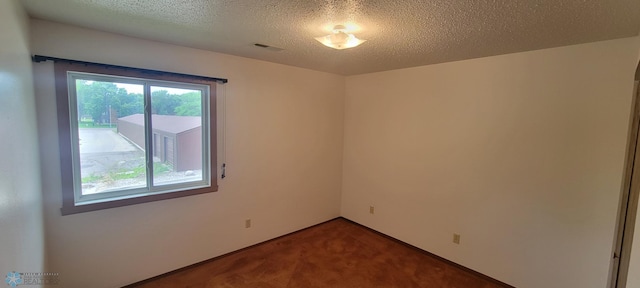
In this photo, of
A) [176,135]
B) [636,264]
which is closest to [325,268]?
[176,135]

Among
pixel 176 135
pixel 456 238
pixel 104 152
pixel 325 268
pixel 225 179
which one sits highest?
pixel 176 135

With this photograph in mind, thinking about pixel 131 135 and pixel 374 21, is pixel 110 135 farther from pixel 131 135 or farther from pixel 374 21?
pixel 374 21

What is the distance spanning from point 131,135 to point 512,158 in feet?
12.0

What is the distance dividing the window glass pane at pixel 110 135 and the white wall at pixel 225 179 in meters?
0.20

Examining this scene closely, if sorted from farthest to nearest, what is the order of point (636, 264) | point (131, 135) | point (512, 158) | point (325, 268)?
point (325, 268)
point (512, 158)
point (131, 135)
point (636, 264)

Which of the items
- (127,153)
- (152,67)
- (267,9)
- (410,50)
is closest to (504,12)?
(410,50)

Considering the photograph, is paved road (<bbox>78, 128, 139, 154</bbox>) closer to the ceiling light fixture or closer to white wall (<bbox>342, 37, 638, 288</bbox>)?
the ceiling light fixture

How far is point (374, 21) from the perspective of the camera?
1830 millimetres

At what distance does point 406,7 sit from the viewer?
160 cm

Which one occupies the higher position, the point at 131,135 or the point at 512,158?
the point at 131,135

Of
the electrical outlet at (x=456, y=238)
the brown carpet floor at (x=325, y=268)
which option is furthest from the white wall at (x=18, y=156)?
the electrical outlet at (x=456, y=238)

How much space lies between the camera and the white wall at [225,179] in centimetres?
212

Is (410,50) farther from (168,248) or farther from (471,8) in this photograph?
(168,248)

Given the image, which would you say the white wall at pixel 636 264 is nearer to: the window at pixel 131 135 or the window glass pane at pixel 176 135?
the window at pixel 131 135
